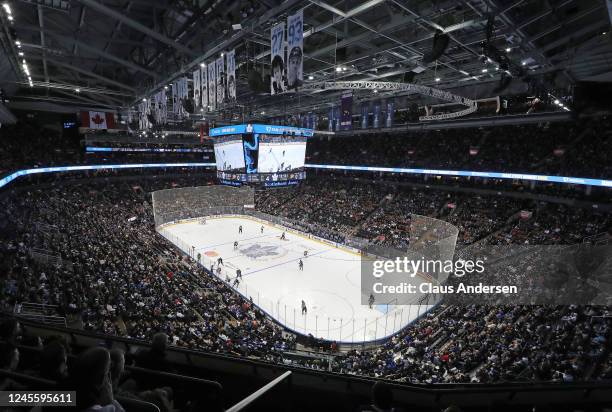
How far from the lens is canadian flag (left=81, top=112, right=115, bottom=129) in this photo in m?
27.8

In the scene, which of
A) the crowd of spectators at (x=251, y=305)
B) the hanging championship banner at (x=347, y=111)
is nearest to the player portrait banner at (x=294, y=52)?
the hanging championship banner at (x=347, y=111)

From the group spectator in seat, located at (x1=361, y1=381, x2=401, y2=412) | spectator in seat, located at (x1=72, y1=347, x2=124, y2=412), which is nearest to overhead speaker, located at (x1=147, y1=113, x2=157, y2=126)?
spectator in seat, located at (x1=72, y1=347, x2=124, y2=412)

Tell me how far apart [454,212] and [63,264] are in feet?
83.0

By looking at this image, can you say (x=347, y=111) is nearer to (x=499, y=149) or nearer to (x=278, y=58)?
(x=278, y=58)

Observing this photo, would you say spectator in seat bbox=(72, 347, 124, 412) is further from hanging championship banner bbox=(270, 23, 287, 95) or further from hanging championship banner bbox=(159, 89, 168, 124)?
hanging championship banner bbox=(159, 89, 168, 124)

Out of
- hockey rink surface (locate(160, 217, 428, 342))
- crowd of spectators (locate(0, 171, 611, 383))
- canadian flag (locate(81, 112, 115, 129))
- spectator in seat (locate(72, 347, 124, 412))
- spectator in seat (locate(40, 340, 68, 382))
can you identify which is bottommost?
hockey rink surface (locate(160, 217, 428, 342))

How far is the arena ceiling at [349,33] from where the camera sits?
10.0 meters

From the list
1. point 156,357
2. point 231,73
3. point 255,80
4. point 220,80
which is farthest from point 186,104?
point 156,357

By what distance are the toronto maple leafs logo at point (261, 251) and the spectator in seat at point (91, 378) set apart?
2372cm

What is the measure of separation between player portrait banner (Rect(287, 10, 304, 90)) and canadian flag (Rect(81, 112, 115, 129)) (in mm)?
25594

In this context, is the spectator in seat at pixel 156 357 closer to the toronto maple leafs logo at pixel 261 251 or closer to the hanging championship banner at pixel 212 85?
the hanging championship banner at pixel 212 85

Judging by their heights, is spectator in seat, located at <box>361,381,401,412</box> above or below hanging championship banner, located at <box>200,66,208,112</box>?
below

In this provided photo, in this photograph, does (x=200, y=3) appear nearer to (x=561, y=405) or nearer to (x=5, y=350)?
(x=5, y=350)

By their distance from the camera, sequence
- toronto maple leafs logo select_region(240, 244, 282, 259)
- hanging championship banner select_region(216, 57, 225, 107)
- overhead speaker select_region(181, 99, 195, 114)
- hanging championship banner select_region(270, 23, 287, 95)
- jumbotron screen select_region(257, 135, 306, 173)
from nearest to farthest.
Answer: hanging championship banner select_region(270, 23, 287, 95)
hanging championship banner select_region(216, 57, 225, 107)
overhead speaker select_region(181, 99, 195, 114)
jumbotron screen select_region(257, 135, 306, 173)
toronto maple leafs logo select_region(240, 244, 282, 259)
